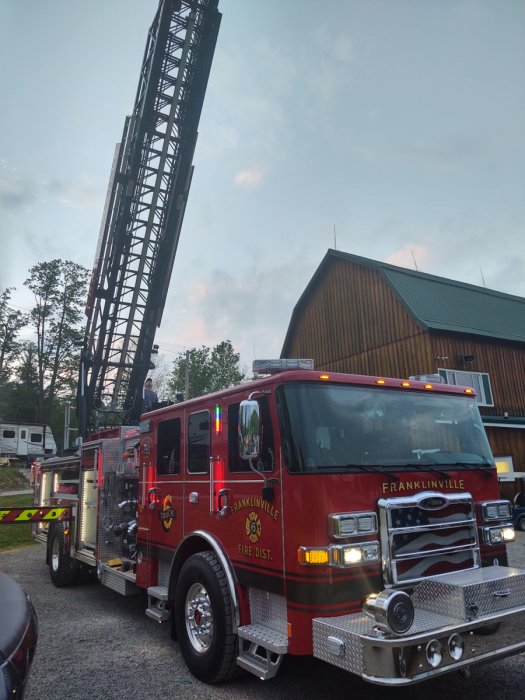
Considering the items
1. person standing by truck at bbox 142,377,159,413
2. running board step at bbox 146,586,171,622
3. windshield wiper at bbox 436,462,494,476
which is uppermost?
person standing by truck at bbox 142,377,159,413

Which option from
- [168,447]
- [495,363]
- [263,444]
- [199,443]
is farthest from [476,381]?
[263,444]

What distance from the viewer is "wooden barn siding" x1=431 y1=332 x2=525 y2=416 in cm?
1758

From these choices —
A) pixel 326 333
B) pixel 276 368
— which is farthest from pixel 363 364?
pixel 276 368

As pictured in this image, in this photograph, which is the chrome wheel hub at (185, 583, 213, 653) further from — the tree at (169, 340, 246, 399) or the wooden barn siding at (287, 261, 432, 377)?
the tree at (169, 340, 246, 399)

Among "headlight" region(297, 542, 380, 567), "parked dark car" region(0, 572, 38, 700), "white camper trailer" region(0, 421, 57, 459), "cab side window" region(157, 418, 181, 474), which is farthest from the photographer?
"white camper trailer" region(0, 421, 57, 459)

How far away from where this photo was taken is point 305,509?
3713 mm

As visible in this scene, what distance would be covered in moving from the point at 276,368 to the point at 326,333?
17879 mm

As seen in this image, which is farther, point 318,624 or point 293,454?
point 293,454

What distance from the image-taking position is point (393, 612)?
10.4ft

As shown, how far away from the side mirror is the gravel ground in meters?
1.96

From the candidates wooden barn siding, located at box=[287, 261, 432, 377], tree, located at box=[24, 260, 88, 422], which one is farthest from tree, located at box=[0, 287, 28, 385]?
wooden barn siding, located at box=[287, 261, 432, 377]

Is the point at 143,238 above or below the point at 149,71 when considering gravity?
below

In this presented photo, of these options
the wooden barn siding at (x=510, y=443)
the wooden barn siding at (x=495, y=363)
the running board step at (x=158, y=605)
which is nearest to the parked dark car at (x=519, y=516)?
the wooden barn siding at (x=510, y=443)

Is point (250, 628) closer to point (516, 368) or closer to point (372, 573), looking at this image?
point (372, 573)
